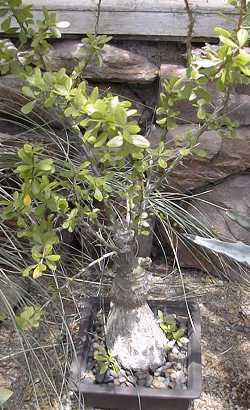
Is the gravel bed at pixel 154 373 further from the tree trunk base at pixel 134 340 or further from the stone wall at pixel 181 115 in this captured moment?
the stone wall at pixel 181 115

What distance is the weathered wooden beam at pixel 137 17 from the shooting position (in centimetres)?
169

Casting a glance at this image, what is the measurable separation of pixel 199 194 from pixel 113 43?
1.71 feet

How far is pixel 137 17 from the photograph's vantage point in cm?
170

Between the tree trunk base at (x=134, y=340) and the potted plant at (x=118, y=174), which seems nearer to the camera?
the potted plant at (x=118, y=174)

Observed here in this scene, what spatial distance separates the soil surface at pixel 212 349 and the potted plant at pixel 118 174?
18 centimetres

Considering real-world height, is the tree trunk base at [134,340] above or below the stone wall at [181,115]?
below

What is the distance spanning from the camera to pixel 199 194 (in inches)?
71.8

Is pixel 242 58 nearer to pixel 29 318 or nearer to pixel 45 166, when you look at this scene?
pixel 45 166

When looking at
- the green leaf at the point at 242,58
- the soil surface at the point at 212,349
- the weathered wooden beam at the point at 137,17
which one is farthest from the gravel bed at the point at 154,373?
the weathered wooden beam at the point at 137,17

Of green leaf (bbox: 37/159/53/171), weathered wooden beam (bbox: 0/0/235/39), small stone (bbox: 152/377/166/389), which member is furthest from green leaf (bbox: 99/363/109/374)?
weathered wooden beam (bbox: 0/0/235/39)

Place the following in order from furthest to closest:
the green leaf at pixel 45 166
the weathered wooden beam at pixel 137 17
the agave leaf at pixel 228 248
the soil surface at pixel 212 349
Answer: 1. the weathered wooden beam at pixel 137 17
2. the soil surface at pixel 212 349
3. the agave leaf at pixel 228 248
4. the green leaf at pixel 45 166

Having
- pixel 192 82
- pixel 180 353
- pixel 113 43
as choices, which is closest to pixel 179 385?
pixel 180 353

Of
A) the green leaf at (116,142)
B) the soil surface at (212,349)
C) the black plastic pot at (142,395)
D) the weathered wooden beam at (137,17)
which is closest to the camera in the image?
the green leaf at (116,142)

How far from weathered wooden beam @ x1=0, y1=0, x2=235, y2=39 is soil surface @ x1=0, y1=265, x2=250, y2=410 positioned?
762 mm
